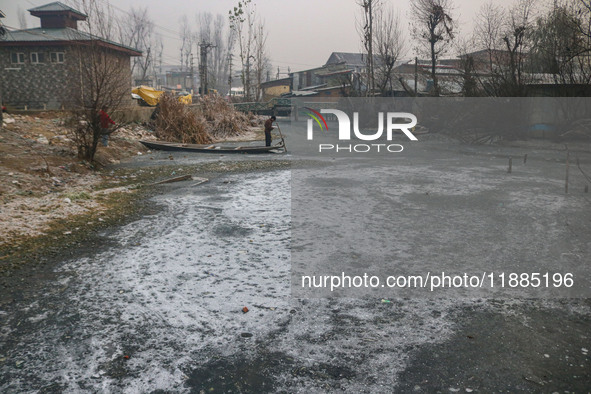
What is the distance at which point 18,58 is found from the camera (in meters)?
25.9

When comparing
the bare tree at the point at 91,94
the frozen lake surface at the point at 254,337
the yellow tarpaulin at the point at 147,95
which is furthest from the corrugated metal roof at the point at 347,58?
the frozen lake surface at the point at 254,337

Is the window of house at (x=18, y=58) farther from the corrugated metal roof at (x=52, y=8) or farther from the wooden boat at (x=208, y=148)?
the wooden boat at (x=208, y=148)

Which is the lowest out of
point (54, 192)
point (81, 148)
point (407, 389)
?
point (407, 389)

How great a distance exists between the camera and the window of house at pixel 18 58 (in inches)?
1020

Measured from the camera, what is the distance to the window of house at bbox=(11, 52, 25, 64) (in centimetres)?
2591

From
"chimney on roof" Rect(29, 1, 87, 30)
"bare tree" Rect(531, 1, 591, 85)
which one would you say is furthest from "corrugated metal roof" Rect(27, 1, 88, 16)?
"bare tree" Rect(531, 1, 591, 85)

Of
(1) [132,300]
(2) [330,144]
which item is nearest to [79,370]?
(1) [132,300]

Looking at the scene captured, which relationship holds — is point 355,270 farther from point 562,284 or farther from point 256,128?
point 256,128

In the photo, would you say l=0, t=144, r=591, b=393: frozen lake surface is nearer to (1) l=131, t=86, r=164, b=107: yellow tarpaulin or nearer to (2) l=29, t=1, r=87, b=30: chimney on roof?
(1) l=131, t=86, r=164, b=107: yellow tarpaulin

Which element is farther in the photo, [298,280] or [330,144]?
[330,144]

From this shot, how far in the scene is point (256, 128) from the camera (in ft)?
101

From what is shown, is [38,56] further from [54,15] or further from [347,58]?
[347,58]

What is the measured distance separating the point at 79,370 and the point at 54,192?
271 inches

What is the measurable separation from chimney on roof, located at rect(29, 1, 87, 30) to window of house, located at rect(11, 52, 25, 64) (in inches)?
133
